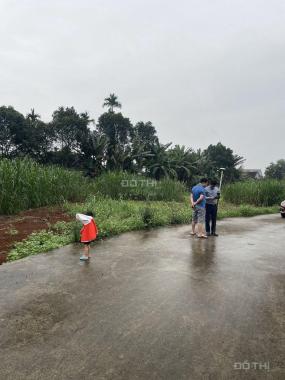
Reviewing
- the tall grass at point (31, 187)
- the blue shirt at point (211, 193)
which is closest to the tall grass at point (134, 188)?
the tall grass at point (31, 187)

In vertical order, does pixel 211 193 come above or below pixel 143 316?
above

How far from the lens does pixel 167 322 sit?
12.6 feet

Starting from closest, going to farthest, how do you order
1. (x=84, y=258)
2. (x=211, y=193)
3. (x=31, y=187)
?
(x=84, y=258) → (x=211, y=193) → (x=31, y=187)

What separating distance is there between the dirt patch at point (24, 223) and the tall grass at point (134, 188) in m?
5.65

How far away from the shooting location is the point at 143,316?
13.1ft

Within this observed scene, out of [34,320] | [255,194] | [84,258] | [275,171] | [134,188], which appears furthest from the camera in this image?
[275,171]

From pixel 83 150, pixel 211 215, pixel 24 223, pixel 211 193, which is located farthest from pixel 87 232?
pixel 83 150

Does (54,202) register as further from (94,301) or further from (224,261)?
(94,301)

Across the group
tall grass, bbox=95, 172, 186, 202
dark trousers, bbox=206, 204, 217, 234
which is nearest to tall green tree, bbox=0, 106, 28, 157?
Result: tall grass, bbox=95, 172, 186, 202

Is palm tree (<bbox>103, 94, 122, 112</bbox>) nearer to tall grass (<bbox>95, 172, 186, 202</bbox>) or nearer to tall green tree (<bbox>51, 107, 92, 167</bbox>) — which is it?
tall green tree (<bbox>51, 107, 92, 167</bbox>)

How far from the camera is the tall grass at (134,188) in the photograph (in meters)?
17.7

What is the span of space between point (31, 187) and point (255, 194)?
45.5 ft

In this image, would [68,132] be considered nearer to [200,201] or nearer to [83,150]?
[83,150]

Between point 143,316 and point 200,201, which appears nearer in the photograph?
point 143,316
